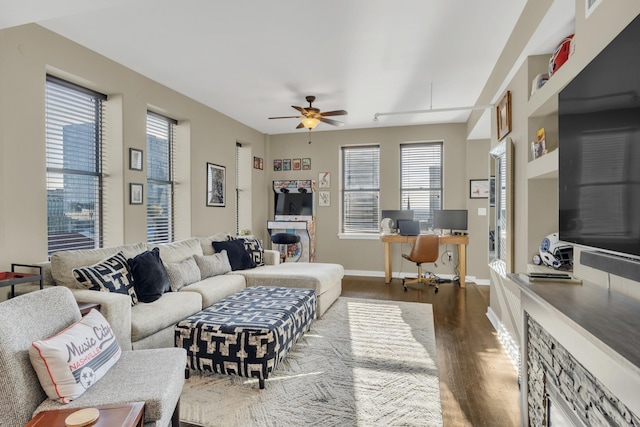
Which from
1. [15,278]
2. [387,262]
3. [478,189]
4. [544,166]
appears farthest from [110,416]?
[478,189]

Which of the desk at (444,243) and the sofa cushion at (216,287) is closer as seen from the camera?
the sofa cushion at (216,287)

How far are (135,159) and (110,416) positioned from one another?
10.0ft

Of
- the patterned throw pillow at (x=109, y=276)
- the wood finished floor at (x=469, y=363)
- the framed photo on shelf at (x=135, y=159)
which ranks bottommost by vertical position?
the wood finished floor at (x=469, y=363)

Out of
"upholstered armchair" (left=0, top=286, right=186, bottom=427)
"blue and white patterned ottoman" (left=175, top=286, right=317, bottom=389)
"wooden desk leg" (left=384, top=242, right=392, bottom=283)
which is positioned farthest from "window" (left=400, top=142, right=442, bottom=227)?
"upholstered armchair" (left=0, top=286, right=186, bottom=427)

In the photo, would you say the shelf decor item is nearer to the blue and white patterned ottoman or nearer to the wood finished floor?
the wood finished floor

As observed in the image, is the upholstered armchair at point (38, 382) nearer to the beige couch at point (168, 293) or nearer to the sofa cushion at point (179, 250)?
the beige couch at point (168, 293)

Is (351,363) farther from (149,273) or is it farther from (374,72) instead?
(374,72)

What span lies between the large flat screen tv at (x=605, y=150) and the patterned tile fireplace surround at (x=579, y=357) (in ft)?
0.74

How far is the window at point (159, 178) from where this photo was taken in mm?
4164

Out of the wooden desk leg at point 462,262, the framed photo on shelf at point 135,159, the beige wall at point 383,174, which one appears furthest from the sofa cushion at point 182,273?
the wooden desk leg at point 462,262

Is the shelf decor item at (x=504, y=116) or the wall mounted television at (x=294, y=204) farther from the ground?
the shelf decor item at (x=504, y=116)

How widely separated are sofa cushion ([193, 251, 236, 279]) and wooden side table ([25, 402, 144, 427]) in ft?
8.11

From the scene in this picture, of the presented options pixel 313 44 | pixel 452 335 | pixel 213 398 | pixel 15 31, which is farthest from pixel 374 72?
pixel 213 398

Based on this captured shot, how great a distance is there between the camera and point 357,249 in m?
6.41
